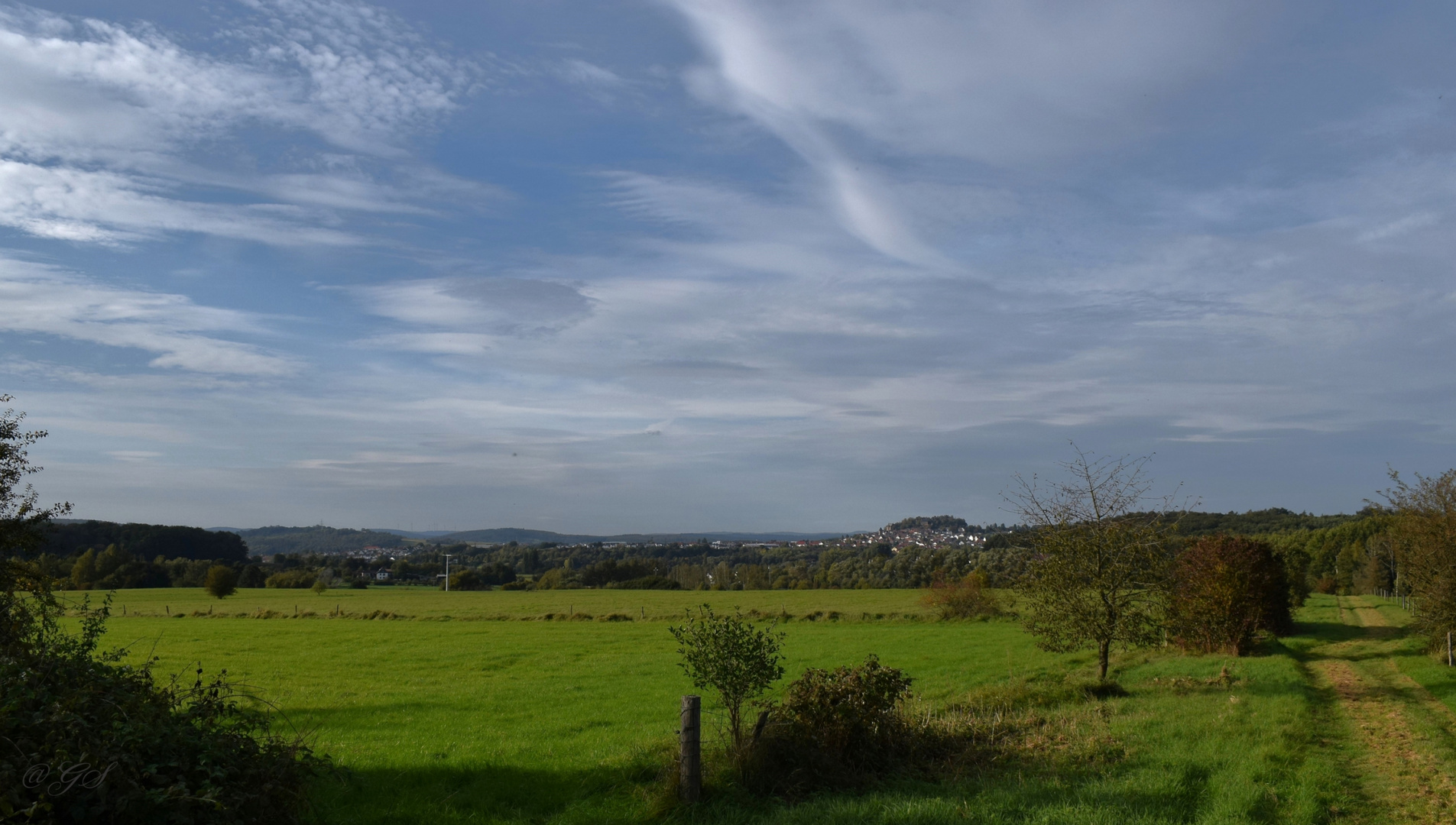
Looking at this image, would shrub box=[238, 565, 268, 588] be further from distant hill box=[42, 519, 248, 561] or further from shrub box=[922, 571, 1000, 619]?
shrub box=[922, 571, 1000, 619]

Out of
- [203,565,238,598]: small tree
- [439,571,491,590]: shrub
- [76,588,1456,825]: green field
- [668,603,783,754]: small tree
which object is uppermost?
[668,603,783,754]: small tree

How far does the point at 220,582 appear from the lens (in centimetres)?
8300

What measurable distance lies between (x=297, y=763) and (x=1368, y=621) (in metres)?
55.4

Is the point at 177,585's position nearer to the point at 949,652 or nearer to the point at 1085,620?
the point at 949,652

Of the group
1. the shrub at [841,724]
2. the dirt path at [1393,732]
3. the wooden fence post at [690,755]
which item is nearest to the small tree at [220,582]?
the shrub at [841,724]

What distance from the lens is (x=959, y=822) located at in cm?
891

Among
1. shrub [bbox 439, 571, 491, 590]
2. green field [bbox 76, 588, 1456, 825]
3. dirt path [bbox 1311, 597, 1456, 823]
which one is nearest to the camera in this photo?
green field [bbox 76, 588, 1456, 825]

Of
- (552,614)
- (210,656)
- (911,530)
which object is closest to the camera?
(210,656)

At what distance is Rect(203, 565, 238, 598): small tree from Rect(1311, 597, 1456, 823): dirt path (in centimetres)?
9112

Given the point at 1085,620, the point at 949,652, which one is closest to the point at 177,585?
the point at 949,652

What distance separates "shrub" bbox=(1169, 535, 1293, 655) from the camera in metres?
27.3
